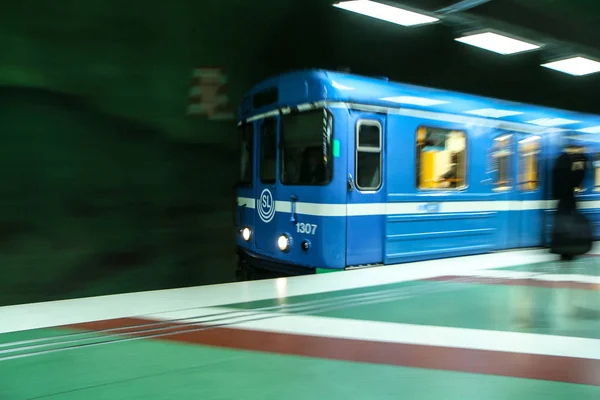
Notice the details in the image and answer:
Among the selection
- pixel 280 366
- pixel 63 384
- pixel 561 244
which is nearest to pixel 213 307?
pixel 280 366

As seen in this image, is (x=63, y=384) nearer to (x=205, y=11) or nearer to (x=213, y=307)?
(x=213, y=307)

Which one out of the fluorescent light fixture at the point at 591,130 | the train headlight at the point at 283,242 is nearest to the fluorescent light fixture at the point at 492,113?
the fluorescent light fixture at the point at 591,130

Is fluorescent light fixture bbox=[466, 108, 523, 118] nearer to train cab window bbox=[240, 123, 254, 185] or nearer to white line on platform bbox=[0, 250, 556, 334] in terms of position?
white line on platform bbox=[0, 250, 556, 334]

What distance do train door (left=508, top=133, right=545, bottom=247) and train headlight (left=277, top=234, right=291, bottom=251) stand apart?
4.07m

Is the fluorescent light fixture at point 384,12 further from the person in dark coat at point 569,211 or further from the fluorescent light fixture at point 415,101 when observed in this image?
the person in dark coat at point 569,211

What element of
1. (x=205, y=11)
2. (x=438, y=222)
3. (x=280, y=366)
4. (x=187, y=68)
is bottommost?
(x=280, y=366)

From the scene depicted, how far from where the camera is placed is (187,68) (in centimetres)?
1140

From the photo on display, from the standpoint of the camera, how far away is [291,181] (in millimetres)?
7203

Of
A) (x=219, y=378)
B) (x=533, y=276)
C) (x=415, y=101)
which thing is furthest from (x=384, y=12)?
(x=219, y=378)

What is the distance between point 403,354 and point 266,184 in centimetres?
427

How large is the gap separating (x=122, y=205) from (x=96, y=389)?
312 inches

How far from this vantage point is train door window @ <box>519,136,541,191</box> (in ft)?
30.5

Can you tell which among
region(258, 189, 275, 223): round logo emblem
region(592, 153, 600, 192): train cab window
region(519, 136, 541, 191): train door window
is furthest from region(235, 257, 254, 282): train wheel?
region(592, 153, 600, 192): train cab window

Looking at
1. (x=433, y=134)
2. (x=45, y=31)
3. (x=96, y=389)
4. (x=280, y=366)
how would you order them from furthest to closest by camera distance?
1. (x=45, y=31)
2. (x=433, y=134)
3. (x=280, y=366)
4. (x=96, y=389)
